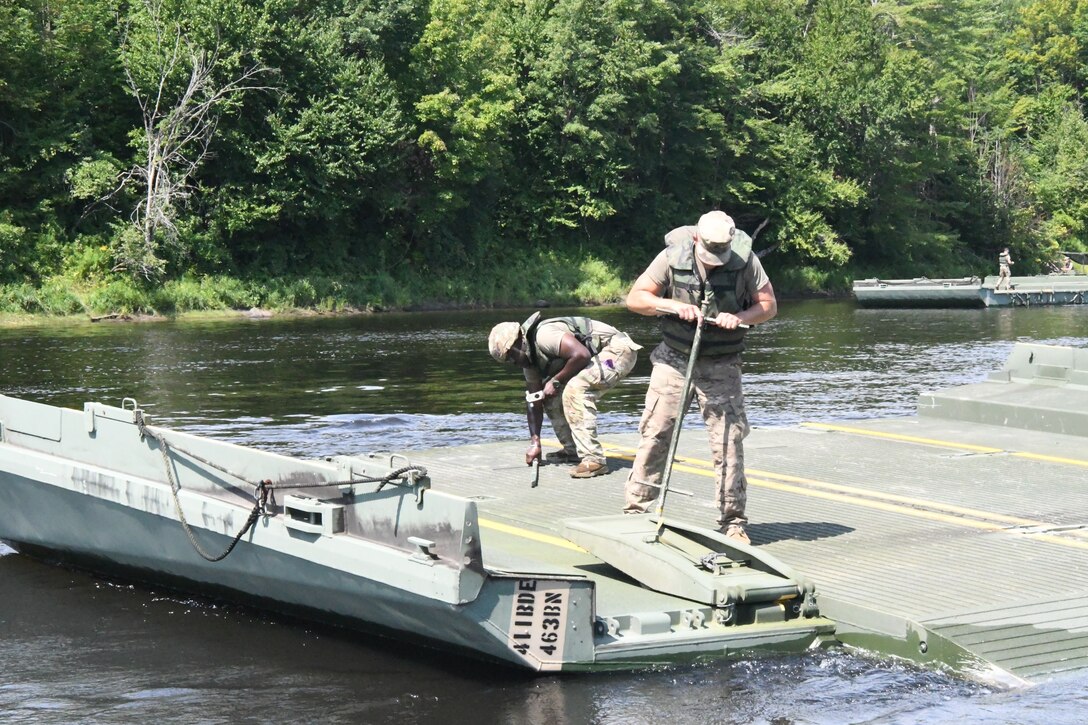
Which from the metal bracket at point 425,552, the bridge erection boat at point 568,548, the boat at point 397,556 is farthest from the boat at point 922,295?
the metal bracket at point 425,552

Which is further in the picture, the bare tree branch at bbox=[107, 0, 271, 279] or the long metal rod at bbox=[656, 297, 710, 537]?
the bare tree branch at bbox=[107, 0, 271, 279]

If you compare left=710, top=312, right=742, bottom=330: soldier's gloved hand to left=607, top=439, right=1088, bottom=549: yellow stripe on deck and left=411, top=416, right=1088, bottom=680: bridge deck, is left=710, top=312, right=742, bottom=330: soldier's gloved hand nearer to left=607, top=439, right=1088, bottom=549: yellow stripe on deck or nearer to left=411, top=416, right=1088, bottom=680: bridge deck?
left=411, top=416, right=1088, bottom=680: bridge deck

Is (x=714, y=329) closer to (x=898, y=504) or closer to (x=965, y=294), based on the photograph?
(x=898, y=504)

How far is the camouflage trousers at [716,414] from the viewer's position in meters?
8.90

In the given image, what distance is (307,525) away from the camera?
26.2ft

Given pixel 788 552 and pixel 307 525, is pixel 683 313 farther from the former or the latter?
pixel 307 525

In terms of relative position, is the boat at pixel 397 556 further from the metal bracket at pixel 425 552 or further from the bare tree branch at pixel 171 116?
the bare tree branch at pixel 171 116

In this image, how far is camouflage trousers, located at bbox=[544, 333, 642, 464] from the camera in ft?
37.8

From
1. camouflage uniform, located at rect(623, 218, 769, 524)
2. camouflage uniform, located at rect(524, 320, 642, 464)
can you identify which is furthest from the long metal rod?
camouflage uniform, located at rect(524, 320, 642, 464)

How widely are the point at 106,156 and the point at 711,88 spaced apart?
86.4ft

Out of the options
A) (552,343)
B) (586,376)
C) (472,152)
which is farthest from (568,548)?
(472,152)

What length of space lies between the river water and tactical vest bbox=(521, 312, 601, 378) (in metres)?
3.28

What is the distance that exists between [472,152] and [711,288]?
145 ft

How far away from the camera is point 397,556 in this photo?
7438mm
